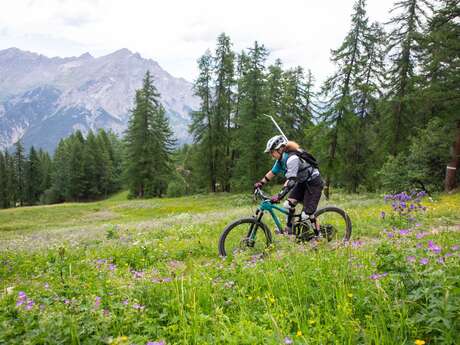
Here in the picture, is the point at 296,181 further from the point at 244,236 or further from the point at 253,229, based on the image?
the point at 244,236

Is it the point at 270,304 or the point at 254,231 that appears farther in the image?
the point at 254,231

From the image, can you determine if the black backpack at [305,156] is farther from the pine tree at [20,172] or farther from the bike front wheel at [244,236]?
the pine tree at [20,172]

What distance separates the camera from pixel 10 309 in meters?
3.27

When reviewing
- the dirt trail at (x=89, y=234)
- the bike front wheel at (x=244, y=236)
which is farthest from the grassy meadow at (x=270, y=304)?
the dirt trail at (x=89, y=234)

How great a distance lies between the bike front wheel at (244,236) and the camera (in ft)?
22.7

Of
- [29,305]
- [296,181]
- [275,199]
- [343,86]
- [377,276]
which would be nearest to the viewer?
[29,305]

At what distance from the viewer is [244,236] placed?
7.00m

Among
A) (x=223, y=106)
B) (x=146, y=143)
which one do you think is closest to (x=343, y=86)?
(x=223, y=106)

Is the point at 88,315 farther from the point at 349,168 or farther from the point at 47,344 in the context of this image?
the point at 349,168

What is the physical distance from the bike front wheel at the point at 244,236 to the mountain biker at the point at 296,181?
0.58m

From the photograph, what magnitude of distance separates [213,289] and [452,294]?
9.03 feet

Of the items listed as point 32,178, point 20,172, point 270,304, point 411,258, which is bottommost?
point 270,304

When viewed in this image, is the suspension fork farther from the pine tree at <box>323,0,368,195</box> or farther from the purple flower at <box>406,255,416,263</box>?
the pine tree at <box>323,0,368,195</box>

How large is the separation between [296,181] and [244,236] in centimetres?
173
